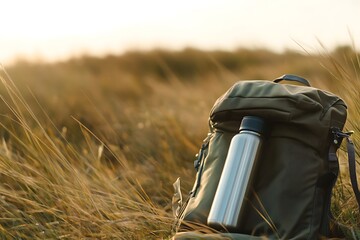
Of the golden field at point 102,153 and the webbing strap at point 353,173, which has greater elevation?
the webbing strap at point 353,173

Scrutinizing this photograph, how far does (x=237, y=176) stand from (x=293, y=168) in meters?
0.24

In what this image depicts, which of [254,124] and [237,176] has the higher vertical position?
[254,124]

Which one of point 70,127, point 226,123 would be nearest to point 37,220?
point 226,123

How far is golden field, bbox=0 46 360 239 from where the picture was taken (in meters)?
3.36

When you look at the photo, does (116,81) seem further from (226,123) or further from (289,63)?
(226,123)

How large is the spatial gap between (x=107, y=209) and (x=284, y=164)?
948 mm

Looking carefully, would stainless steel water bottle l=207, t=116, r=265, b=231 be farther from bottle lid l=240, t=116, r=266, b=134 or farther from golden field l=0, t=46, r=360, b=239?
golden field l=0, t=46, r=360, b=239

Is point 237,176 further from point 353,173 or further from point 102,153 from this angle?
point 102,153

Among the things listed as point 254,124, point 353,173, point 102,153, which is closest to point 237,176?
point 254,124

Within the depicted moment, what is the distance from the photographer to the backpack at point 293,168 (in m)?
2.99

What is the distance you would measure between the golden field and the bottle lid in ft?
1.75

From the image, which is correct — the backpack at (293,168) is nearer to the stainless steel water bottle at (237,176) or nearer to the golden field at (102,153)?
the stainless steel water bottle at (237,176)

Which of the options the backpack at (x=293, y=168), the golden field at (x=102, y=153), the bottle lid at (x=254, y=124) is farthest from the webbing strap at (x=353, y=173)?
the bottle lid at (x=254, y=124)

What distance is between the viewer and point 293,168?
303 centimetres
